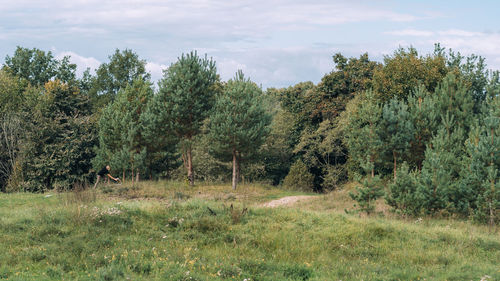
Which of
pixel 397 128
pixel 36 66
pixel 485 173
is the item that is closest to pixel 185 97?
pixel 397 128

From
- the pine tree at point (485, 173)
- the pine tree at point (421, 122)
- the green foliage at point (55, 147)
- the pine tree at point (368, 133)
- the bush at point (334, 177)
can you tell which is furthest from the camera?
the bush at point (334, 177)

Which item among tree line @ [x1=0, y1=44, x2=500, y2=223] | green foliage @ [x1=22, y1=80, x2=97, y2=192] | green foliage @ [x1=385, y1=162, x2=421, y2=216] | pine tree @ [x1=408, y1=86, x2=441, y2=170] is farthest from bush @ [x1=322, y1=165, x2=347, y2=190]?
green foliage @ [x1=22, y1=80, x2=97, y2=192]

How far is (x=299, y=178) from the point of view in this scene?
37.7 m

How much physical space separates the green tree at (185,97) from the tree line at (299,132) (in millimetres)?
90

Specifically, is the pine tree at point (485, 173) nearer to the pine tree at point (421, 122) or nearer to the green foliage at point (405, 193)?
the green foliage at point (405, 193)

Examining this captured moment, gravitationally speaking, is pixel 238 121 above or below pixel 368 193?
above

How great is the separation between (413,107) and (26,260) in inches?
858

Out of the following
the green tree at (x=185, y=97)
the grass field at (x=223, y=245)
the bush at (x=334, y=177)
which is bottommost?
the bush at (x=334, y=177)

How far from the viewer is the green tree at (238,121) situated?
30.6 meters

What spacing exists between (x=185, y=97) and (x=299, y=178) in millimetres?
12045

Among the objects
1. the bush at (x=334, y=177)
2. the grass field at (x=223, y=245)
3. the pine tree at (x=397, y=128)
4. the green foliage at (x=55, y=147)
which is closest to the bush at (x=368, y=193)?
the grass field at (x=223, y=245)

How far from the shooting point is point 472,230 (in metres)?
16.8

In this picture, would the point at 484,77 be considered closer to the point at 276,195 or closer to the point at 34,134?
the point at 276,195

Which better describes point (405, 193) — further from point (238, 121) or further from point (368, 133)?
point (238, 121)
